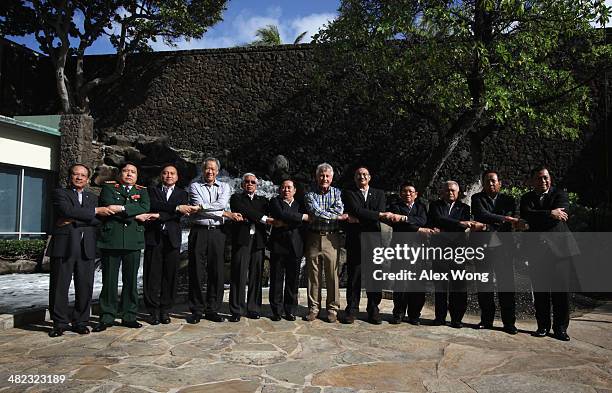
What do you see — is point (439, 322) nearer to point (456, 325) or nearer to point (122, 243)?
point (456, 325)

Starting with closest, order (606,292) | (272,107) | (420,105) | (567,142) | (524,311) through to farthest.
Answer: (524,311) < (606,292) < (420,105) < (567,142) < (272,107)

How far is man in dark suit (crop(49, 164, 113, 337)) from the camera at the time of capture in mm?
4602

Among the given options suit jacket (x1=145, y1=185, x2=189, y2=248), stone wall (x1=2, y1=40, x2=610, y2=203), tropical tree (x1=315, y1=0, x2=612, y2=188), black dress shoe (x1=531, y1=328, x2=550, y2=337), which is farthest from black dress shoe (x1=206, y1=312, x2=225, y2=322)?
stone wall (x1=2, y1=40, x2=610, y2=203)

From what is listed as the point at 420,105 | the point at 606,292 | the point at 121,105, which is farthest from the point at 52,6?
the point at 606,292

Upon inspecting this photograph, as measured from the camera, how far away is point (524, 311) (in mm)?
6137

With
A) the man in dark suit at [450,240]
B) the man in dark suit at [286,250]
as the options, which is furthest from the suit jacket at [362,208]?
the man in dark suit at [450,240]

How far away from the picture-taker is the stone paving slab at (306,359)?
3258 mm

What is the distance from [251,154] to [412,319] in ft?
46.6

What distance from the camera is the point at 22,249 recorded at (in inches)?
422

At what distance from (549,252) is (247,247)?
3190 mm

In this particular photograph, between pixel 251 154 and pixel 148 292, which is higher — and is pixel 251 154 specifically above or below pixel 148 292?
above

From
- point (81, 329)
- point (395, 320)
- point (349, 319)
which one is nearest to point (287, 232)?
point (349, 319)

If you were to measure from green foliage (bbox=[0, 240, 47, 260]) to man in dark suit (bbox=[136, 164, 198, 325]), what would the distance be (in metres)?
7.30

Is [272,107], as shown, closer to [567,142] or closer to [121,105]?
[121,105]
